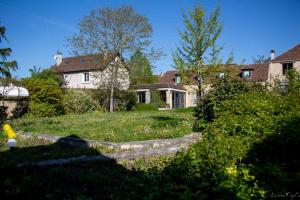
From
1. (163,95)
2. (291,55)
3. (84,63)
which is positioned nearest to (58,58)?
(84,63)

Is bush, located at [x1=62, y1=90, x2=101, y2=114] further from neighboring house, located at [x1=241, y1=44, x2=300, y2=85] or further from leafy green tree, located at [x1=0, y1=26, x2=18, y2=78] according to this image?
neighboring house, located at [x1=241, y1=44, x2=300, y2=85]

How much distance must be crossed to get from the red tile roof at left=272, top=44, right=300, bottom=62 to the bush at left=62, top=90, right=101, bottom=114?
1031 inches

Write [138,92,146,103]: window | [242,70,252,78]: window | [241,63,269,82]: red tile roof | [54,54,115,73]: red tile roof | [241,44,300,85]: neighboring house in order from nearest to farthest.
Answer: [54,54,115,73]: red tile roof
[241,44,300,85]: neighboring house
[241,63,269,82]: red tile roof
[138,92,146,103]: window
[242,70,252,78]: window

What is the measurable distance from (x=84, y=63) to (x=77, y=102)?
1724 cm

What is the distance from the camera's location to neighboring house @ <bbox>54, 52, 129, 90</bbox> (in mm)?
30391

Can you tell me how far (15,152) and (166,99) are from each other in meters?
33.5

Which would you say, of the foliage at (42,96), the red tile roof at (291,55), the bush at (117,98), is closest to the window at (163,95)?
the bush at (117,98)

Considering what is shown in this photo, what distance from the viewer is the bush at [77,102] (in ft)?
87.1

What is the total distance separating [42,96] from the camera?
23594 mm

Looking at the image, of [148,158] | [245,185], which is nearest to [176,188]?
[245,185]

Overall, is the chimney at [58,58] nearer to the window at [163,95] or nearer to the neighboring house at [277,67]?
the window at [163,95]

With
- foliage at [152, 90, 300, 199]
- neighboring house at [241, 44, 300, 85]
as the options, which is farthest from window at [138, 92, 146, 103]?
foliage at [152, 90, 300, 199]

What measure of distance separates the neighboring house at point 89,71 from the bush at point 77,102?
320 cm

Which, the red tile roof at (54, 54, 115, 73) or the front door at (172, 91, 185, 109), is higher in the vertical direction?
the red tile roof at (54, 54, 115, 73)
